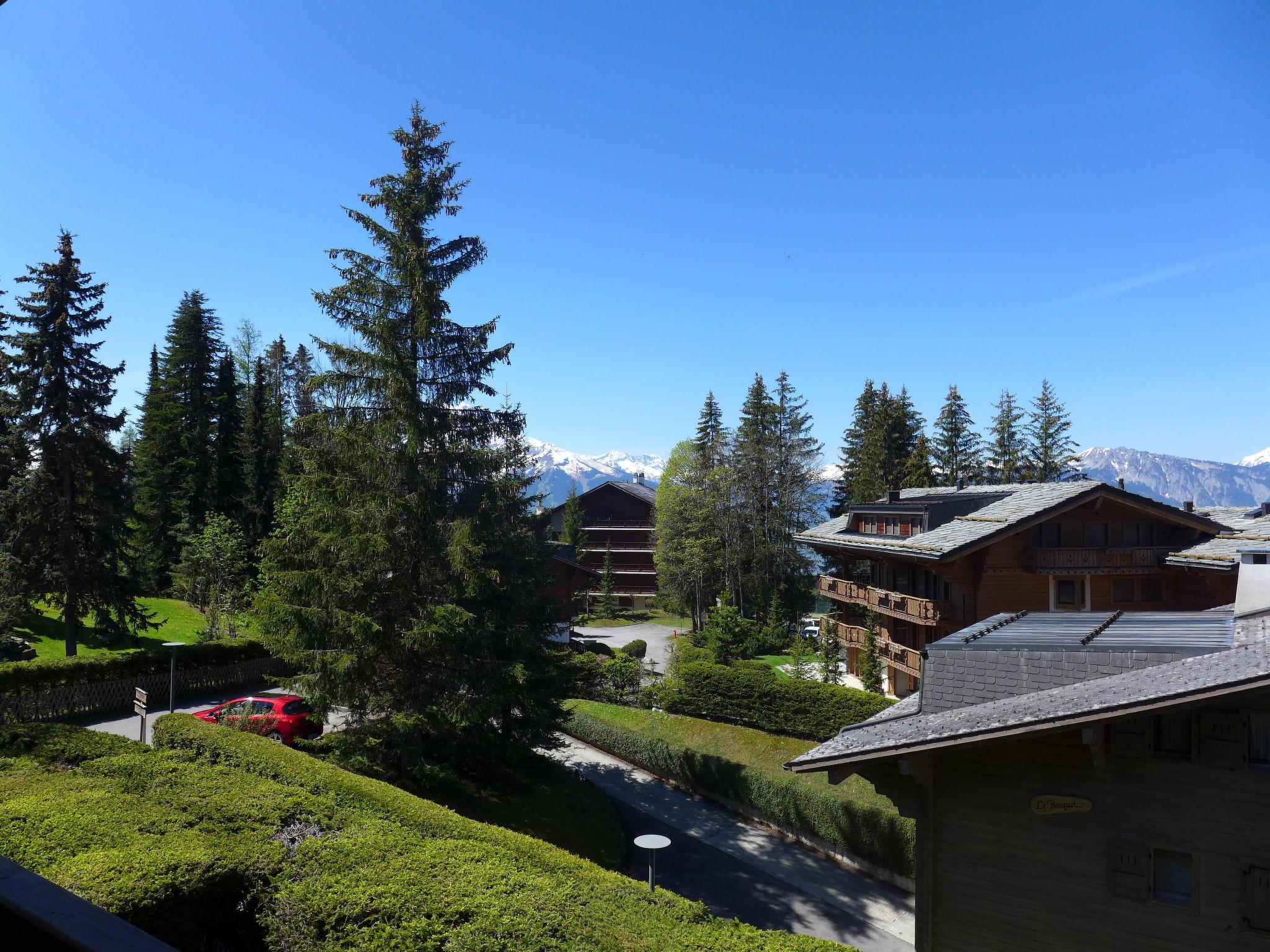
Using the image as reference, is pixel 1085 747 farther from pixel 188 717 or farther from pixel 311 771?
pixel 188 717

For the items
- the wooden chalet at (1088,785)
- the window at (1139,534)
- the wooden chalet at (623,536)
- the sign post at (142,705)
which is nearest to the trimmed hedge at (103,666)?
the sign post at (142,705)

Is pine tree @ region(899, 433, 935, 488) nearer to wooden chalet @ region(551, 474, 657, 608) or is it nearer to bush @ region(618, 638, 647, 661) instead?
wooden chalet @ region(551, 474, 657, 608)

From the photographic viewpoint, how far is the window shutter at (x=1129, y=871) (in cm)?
791

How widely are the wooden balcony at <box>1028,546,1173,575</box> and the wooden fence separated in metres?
31.0

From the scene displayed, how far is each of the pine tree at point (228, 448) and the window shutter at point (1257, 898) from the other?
158 feet

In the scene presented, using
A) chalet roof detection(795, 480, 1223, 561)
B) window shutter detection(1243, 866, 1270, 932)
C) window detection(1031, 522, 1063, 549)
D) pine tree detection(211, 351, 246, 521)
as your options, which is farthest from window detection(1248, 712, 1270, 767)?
pine tree detection(211, 351, 246, 521)

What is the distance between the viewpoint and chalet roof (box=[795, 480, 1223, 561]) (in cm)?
2778

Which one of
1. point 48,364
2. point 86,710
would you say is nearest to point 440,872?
point 86,710

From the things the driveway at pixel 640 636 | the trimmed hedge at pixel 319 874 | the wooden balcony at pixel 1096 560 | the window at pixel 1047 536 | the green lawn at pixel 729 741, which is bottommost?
the driveway at pixel 640 636

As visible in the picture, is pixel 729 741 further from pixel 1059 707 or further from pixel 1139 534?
pixel 1059 707

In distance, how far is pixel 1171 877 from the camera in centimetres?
791

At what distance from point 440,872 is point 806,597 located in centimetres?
4919

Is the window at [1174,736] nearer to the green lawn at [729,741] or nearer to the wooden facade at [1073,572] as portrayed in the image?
the green lawn at [729,741]

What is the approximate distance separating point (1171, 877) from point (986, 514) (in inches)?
939
